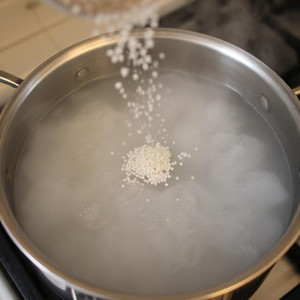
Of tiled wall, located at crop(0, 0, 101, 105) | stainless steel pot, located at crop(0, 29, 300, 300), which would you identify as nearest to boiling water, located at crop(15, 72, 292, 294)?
stainless steel pot, located at crop(0, 29, 300, 300)

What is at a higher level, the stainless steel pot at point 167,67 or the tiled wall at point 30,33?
the tiled wall at point 30,33

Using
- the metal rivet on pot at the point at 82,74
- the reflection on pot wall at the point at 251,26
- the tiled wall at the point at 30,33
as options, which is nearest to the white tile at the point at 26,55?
the tiled wall at the point at 30,33

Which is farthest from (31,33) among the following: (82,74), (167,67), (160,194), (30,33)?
(160,194)


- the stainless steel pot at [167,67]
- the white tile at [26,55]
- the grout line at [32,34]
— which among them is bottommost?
the stainless steel pot at [167,67]

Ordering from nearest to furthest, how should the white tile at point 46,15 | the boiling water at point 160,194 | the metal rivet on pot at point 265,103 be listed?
the boiling water at point 160,194 < the metal rivet on pot at point 265,103 < the white tile at point 46,15

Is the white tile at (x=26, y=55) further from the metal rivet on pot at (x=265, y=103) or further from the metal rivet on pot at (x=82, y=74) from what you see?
the metal rivet on pot at (x=265, y=103)
